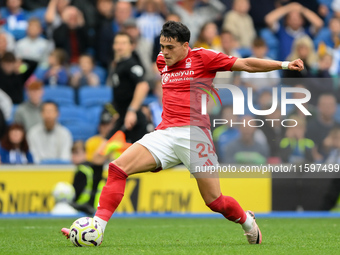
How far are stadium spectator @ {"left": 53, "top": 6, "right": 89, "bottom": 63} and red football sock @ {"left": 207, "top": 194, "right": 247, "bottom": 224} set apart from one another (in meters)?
8.93

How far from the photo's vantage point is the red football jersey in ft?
22.2

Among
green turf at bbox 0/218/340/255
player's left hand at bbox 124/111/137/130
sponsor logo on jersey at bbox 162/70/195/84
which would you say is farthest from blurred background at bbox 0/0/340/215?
sponsor logo on jersey at bbox 162/70/195/84

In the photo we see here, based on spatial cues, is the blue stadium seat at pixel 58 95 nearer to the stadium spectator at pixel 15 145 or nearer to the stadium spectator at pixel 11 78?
the stadium spectator at pixel 11 78

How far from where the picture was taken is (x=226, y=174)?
1202cm

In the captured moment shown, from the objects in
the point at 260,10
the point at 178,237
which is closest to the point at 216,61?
the point at 178,237

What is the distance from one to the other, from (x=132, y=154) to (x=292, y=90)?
6495 millimetres

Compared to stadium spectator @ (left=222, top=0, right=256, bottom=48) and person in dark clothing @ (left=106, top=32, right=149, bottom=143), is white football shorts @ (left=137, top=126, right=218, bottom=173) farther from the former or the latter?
stadium spectator @ (left=222, top=0, right=256, bottom=48)

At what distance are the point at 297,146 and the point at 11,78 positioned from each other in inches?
226

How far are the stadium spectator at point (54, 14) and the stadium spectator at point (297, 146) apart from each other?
5593 mm

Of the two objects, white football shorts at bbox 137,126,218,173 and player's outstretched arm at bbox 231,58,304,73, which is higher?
player's outstretched arm at bbox 231,58,304,73

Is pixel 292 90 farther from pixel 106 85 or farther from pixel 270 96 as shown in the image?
pixel 106 85

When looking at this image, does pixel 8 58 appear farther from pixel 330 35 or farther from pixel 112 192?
pixel 112 192

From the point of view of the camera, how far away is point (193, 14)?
50.7 ft

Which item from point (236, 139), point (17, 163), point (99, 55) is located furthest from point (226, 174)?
point (99, 55)
